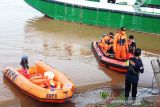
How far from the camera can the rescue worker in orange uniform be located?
460 inches

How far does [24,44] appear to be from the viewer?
1622 centimetres

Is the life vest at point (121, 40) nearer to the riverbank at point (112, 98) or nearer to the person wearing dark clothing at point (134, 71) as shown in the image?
→ the riverbank at point (112, 98)

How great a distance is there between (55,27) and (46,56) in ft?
26.5

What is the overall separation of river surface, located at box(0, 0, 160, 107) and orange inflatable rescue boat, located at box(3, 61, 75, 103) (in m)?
0.34

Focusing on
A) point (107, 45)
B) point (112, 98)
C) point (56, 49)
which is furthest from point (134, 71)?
point (56, 49)

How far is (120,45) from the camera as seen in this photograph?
11.9 metres

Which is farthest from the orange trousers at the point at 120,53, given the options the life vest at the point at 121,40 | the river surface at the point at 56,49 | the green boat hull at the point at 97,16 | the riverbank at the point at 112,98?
the green boat hull at the point at 97,16

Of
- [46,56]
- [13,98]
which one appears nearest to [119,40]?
[46,56]

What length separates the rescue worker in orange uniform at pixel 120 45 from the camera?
11695mm

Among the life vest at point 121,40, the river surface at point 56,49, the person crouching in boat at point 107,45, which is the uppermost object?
the life vest at point 121,40

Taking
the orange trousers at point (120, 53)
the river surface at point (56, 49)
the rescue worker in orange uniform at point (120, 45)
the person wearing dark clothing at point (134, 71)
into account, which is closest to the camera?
the person wearing dark clothing at point (134, 71)

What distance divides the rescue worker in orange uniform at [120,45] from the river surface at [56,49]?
0.65 m

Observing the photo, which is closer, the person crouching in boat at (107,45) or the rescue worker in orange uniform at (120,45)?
the rescue worker in orange uniform at (120,45)

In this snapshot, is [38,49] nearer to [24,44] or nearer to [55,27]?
[24,44]
